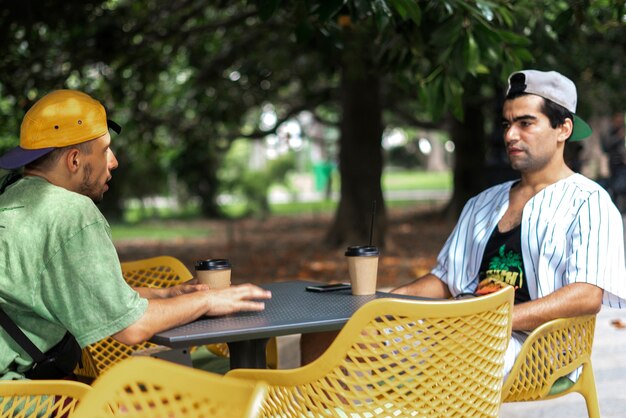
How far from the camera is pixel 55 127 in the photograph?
9.53 ft

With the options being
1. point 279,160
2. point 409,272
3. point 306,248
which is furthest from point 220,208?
point 409,272

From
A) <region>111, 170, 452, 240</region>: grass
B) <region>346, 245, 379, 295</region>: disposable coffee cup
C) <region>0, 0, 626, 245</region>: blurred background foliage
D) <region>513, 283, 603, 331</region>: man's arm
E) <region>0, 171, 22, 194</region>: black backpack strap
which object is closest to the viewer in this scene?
<region>0, 171, 22, 194</region>: black backpack strap

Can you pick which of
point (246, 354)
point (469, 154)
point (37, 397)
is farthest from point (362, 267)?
point (469, 154)

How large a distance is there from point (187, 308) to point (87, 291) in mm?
320

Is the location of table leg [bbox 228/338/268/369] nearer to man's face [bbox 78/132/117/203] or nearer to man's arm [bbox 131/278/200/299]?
man's arm [bbox 131/278/200/299]

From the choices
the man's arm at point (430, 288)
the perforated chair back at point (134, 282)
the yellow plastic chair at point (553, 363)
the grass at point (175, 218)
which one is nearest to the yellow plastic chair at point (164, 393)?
the yellow plastic chair at point (553, 363)

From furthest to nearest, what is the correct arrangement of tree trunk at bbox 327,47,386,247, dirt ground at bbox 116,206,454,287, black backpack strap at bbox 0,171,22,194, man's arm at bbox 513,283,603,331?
tree trunk at bbox 327,47,386,247 → dirt ground at bbox 116,206,454,287 → man's arm at bbox 513,283,603,331 → black backpack strap at bbox 0,171,22,194

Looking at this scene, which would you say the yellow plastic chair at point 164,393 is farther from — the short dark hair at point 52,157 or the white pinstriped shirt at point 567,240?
the white pinstriped shirt at point 567,240

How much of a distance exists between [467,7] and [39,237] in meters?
2.27

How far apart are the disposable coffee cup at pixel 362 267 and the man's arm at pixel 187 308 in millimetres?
370

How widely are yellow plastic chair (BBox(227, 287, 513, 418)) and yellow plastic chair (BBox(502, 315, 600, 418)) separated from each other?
0.68 meters

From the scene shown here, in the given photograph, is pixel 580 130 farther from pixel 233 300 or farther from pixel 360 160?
pixel 360 160

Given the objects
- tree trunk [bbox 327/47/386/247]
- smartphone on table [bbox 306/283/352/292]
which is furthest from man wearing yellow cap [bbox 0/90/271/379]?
tree trunk [bbox 327/47/386/247]

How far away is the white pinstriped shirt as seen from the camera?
3.48m
